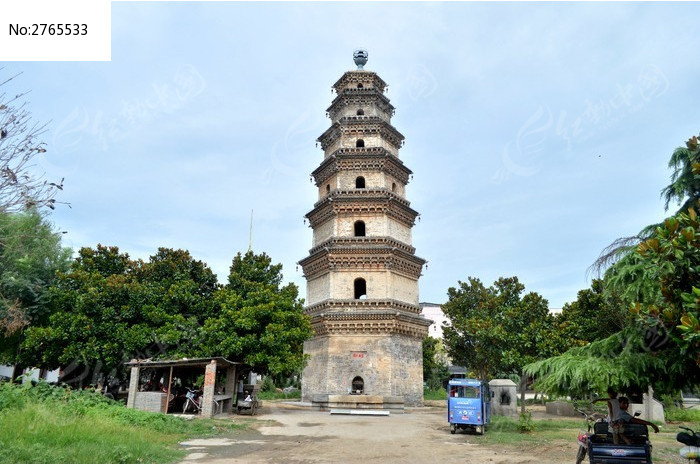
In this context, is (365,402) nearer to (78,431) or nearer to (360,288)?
(360,288)

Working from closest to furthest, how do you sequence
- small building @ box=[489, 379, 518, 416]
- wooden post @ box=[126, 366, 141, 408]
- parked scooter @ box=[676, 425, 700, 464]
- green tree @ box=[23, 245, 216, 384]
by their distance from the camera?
parked scooter @ box=[676, 425, 700, 464] → wooden post @ box=[126, 366, 141, 408] → green tree @ box=[23, 245, 216, 384] → small building @ box=[489, 379, 518, 416]

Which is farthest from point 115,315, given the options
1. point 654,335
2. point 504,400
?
point 654,335

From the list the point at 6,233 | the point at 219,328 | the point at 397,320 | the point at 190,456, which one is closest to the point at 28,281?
the point at 6,233

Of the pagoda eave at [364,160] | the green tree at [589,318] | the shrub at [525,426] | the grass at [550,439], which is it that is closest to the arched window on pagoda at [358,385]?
the grass at [550,439]

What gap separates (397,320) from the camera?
83.6 feet

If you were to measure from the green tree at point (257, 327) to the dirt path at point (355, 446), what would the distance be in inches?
124

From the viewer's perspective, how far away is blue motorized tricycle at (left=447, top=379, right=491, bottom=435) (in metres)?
16.3

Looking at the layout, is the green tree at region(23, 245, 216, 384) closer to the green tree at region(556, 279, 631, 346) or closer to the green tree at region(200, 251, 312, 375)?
the green tree at region(200, 251, 312, 375)

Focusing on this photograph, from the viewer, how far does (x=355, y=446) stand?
12.9 meters

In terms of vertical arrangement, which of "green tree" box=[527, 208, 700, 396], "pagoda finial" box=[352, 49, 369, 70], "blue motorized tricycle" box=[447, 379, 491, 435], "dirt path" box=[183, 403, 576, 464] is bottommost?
"dirt path" box=[183, 403, 576, 464]

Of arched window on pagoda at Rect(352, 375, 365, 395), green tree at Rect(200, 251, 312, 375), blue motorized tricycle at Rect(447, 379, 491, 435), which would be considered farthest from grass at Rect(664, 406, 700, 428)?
green tree at Rect(200, 251, 312, 375)

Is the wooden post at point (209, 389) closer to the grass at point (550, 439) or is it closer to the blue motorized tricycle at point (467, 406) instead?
the blue motorized tricycle at point (467, 406)

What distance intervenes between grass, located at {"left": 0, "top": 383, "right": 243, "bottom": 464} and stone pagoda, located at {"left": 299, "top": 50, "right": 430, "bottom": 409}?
10636 mm

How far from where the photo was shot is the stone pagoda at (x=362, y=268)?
2494 cm
